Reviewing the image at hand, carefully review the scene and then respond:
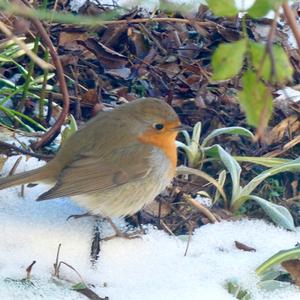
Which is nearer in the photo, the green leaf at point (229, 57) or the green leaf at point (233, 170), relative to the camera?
the green leaf at point (229, 57)

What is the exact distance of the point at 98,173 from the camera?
340cm

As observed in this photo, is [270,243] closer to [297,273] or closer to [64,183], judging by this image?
[297,273]

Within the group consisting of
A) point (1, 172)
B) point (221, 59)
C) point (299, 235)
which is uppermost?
point (221, 59)

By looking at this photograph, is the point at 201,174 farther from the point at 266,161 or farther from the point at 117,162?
the point at 117,162

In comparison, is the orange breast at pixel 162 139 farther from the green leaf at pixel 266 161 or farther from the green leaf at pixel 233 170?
the green leaf at pixel 266 161

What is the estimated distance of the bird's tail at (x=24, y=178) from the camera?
3.30m

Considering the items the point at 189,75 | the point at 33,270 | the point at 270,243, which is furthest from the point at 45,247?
the point at 189,75

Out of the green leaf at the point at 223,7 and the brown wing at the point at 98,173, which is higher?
the green leaf at the point at 223,7

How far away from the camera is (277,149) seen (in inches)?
161

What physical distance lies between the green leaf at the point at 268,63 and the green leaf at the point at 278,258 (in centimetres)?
201

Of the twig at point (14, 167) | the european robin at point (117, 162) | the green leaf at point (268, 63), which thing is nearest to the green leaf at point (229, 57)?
the green leaf at point (268, 63)

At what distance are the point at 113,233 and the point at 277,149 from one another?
1156 millimetres

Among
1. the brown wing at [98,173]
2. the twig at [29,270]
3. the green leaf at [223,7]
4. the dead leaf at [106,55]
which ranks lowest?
the twig at [29,270]

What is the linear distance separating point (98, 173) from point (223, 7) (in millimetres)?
2197
